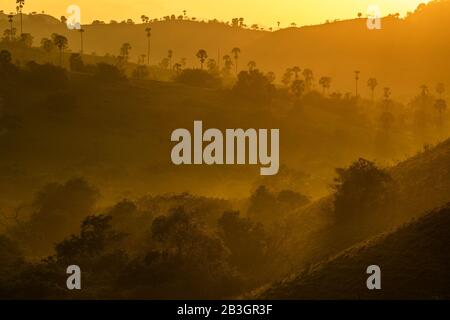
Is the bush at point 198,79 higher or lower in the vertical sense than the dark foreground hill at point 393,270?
higher

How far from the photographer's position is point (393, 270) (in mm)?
41531

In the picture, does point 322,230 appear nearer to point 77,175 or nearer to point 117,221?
point 117,221

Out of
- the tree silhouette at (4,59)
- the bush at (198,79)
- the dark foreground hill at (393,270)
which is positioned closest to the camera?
the dark foreground hill at (393,270)

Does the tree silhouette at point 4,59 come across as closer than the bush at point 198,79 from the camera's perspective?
Yes

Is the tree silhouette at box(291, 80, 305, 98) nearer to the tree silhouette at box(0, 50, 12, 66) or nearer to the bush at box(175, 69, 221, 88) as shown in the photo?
the bush at box(175, 69, 221, 88)

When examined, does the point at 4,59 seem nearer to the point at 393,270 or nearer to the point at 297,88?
the point at 297,88

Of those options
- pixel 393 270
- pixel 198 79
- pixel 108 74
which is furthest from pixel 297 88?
pixel 393 270

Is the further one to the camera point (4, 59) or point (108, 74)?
point (108, 74)

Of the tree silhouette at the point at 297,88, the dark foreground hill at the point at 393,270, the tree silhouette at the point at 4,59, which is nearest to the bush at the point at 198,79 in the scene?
the tree silhouette at the point at 297,88

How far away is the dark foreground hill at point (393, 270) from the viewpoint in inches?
1548

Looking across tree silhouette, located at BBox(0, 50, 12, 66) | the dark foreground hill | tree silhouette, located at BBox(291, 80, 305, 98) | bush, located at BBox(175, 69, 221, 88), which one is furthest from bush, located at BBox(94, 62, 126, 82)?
the dark foreground hill

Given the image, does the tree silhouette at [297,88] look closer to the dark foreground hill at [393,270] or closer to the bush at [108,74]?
the bush at [108,74]

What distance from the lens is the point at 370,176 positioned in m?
63.7
